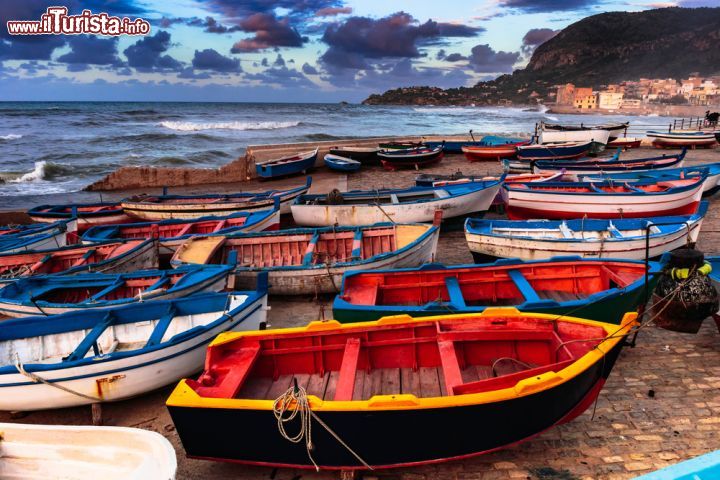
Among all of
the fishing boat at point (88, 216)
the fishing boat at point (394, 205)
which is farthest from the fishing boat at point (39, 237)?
the fishing boat at point (394, 205)

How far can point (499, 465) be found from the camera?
15.5 feet

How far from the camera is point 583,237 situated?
9633 mm

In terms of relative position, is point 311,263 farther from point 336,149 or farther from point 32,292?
point 336,149

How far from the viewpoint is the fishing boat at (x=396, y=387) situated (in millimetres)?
4277

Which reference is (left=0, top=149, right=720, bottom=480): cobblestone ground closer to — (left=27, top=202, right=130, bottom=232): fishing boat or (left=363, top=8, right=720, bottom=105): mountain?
(left=27, top=202, right=130, bottom=232): fishing boat

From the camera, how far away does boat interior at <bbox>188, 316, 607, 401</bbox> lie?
17.1ft

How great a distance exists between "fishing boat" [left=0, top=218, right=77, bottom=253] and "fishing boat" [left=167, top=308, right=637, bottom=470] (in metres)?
8.49

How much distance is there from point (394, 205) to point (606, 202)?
5570mm

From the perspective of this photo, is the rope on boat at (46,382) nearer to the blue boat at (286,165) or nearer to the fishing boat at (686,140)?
the blue boat at (286,165)

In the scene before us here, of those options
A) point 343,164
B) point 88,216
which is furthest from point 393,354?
point 343,164

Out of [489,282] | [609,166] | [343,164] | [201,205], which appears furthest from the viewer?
[343,164]

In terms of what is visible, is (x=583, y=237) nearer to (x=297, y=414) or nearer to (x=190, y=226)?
(x=297, y=414)

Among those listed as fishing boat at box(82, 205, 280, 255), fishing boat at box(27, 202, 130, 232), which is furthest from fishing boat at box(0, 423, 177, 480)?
fishing boat at box(27, 202, 130, 232)

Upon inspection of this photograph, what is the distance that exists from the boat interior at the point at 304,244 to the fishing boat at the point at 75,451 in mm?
6083
